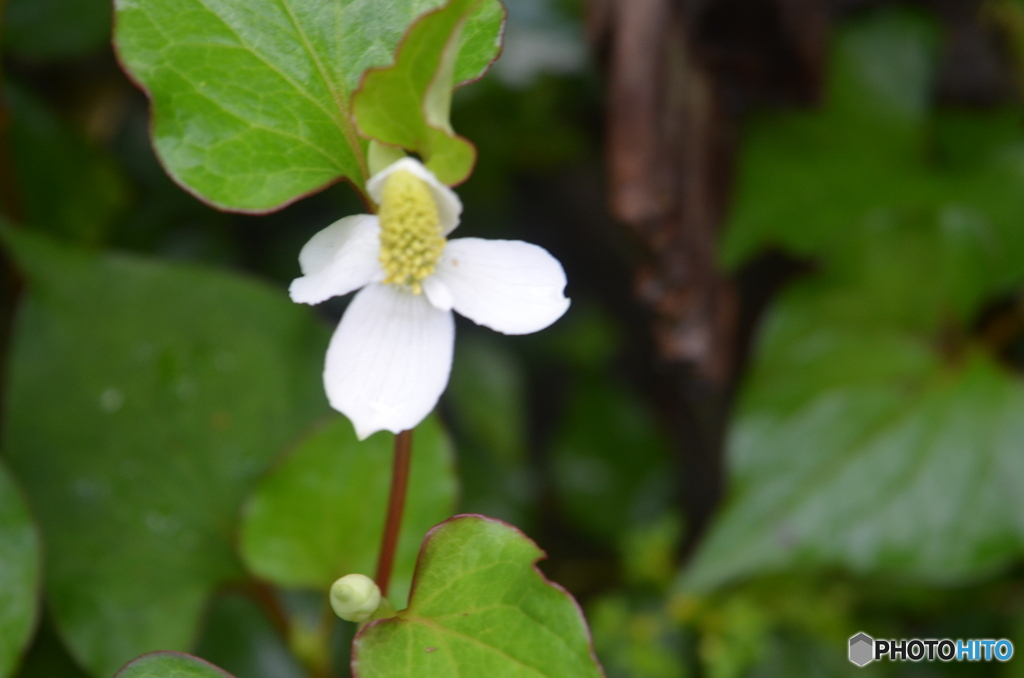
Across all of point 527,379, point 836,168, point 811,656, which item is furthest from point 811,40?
point 811,656

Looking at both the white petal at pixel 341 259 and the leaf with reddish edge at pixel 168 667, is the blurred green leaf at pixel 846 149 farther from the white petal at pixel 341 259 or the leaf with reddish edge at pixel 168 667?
the leaf with reddish edge at pixel 168 667

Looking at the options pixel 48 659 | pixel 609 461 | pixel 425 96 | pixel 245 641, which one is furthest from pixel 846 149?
pixel 48 659

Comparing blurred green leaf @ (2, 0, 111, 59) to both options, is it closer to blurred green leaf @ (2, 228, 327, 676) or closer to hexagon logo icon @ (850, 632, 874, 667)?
blurred green leaf @ (2, 228, 327, 676)

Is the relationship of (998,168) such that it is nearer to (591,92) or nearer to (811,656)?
(591,92)

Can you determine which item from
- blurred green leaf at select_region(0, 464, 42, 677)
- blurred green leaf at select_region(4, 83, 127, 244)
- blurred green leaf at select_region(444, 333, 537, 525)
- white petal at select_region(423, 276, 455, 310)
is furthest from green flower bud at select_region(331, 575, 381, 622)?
blurred green leaf at select_region(4, 83, 127, 244)

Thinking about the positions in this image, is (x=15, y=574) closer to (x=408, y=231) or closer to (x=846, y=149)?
(x=408, y=231)
